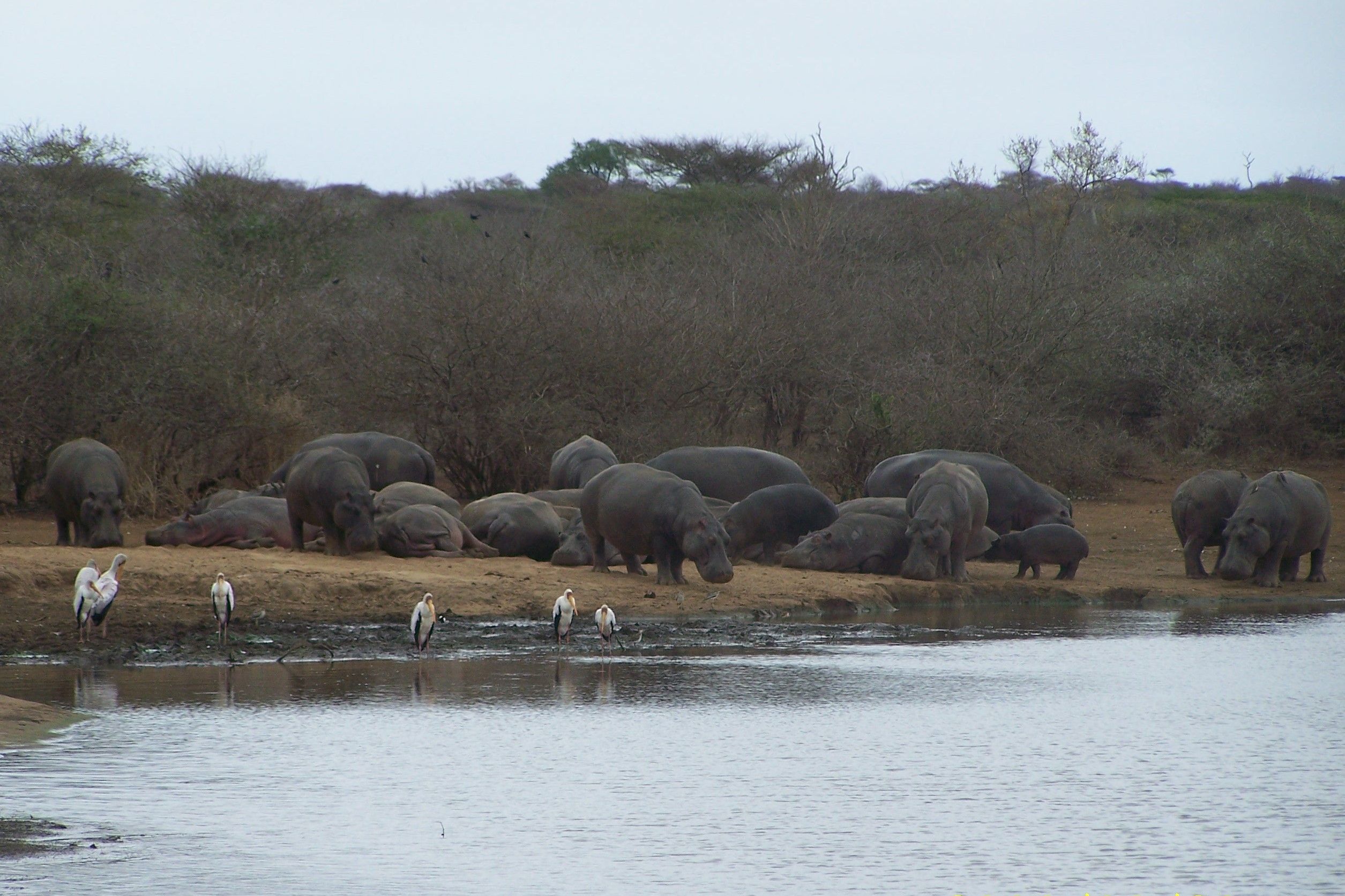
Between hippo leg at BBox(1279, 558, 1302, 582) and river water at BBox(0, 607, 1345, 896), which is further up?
hippo leg at BBox(1279, 558, 1302, 582)

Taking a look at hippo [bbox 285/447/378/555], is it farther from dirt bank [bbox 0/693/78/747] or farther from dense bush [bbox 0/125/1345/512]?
dirt bank [bbox 0/693/78/747]

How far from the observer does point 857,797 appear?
23.9 ft

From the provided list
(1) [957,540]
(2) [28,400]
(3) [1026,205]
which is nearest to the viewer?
(1) [957,540]

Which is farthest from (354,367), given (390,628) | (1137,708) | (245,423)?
(1137,708)

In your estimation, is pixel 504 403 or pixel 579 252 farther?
pixel 579 252

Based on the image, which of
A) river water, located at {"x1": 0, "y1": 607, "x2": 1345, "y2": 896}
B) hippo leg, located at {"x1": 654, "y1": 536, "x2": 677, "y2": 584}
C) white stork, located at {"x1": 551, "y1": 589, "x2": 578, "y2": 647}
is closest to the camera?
river water, located at {"x1": 0, "y1": 607, "x2": 1345, "y2": 896}

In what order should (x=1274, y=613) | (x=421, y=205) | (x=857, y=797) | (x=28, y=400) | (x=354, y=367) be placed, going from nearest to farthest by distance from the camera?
(x=857, y=797)
(x=1274, y=613)
(x=28, y=400)
(x=354, y=367)
(x=421, y=205)

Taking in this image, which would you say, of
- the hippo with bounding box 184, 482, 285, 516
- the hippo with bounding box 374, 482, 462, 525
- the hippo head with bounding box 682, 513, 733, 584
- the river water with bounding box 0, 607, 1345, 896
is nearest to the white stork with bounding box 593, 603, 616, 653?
the river water with bounding box 0, 607, 1345, 896

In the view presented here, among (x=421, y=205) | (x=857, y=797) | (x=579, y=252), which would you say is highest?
(x=421, y=205)

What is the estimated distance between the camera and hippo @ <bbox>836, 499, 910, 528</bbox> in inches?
707

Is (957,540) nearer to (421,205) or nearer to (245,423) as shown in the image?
(245,423)

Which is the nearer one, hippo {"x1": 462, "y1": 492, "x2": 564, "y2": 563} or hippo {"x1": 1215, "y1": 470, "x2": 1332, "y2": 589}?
hippo {"x1": 462, "y1": 492, "x2": 564, "y2": 563}

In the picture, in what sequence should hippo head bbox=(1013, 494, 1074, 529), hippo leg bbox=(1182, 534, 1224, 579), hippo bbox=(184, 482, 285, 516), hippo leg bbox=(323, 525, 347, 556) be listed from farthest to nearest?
hippo head bbox=(1013, 494, 1074, 529) < hippo leg bbox=(1182, 534, 1224, 579) < hippo bbox=(184, 482, 285, 516) < hippo leg bbox=(323, 525, 347, 556)

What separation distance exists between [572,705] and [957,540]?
8.15m
